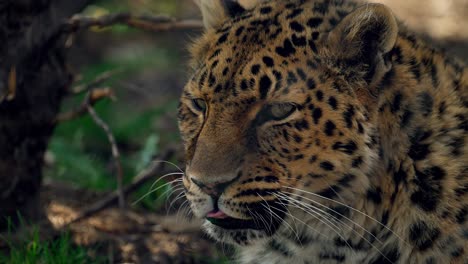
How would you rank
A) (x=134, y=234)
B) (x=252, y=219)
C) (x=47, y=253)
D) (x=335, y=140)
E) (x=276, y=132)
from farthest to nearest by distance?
(x=134, y=234)
(x=47, y=253)
(x=252, y=219)
(x=276, y=132)
(x=335, y=140)

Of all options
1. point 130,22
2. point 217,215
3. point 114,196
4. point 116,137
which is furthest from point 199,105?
point 116,137

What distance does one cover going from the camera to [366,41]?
4.54 m

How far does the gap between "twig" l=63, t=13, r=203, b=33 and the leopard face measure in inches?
71.5

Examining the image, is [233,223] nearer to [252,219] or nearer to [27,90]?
[252,219]

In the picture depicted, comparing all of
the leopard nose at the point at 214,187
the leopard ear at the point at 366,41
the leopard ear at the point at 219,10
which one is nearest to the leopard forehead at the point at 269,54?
the leopard ear at the point at 366,41

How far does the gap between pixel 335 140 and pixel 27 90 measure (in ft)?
9.44

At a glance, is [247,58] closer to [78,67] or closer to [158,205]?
[158,205]

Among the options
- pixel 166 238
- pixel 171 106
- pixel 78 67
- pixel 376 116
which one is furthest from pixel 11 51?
pixel 78 67

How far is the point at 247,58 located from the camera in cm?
470

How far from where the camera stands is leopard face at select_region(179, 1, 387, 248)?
4543 mm

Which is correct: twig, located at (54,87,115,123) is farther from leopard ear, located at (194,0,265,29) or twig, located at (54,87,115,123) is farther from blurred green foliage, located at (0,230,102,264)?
leopard ear, located at (194,0,265,29)

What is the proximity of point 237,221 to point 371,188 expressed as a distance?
0.85 metres

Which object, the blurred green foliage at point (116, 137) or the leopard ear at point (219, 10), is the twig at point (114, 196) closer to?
the blurred green foliage at point (116, 137)

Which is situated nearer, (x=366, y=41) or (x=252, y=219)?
(x=366, y=41)
